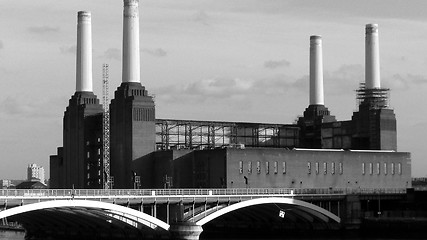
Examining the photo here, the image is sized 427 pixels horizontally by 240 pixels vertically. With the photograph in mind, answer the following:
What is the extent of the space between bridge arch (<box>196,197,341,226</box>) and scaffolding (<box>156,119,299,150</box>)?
1944 cm

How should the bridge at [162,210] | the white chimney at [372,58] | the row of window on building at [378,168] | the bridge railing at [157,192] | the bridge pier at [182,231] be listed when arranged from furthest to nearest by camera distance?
the white chimney at [372,58]
the row of window on building at [378,168]
the bridge pier at [182,231]
the bridge at [162,210]
the bridge railing at [157,192]

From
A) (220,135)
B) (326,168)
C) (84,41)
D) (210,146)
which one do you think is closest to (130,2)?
(84,41)

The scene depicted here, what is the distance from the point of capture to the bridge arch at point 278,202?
332 feet

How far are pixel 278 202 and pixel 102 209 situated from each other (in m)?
23.1

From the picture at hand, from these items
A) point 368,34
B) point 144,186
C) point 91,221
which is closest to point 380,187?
point 368,34

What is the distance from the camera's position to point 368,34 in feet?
465

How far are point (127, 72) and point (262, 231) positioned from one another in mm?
25870

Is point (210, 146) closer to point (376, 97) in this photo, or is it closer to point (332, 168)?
point (332, 168)

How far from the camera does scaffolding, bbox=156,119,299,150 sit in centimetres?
Answer: 13512

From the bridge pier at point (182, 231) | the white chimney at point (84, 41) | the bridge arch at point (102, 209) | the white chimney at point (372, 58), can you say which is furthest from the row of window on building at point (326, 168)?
the bridge arch at point (102, 209)

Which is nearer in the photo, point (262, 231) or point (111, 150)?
point (262, 231)

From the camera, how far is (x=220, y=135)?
142 m

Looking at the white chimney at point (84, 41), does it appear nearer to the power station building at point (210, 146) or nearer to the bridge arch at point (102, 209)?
the power station building at point (210, 146)

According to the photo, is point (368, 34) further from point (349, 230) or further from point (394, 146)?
point (349, 230)
